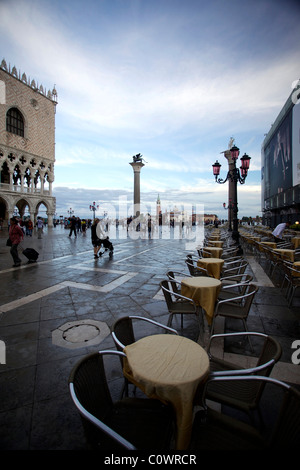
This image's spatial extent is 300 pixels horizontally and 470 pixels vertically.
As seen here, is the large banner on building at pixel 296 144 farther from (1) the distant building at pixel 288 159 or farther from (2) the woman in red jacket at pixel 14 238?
(2) the woman in red jacket at pixel 14 238

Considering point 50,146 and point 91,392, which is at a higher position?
point 50,146

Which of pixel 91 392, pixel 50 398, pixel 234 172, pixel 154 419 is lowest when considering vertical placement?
pixel 50 398

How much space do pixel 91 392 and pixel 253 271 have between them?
5.70 m

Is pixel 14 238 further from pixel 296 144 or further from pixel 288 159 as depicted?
pixel 288 159

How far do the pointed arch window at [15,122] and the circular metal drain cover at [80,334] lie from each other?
3224cm

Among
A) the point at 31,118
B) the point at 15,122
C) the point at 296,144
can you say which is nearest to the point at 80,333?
the point at 296,144

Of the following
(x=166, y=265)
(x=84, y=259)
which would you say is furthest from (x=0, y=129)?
(x=166, y=265)

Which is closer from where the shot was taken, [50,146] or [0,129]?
[0,129]

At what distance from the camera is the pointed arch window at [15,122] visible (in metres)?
28.1

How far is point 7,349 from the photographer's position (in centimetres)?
254

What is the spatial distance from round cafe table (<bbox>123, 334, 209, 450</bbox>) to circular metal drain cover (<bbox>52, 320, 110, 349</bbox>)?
4.22ft

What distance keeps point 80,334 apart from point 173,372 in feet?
6.18

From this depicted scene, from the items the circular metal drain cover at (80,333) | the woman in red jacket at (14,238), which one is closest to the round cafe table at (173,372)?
the circular metal drain cover at (80,333)
